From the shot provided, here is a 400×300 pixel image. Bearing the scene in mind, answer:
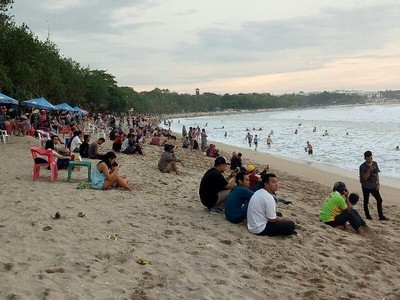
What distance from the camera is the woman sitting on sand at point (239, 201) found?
713 centimetres

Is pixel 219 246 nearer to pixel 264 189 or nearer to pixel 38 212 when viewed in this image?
pixel 264 189

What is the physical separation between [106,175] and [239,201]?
3282 mm

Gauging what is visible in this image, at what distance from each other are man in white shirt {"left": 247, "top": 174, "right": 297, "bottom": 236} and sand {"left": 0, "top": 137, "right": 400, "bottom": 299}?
0.15 m

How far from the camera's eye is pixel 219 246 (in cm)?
604

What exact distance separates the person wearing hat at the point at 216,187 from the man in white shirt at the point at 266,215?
120cm

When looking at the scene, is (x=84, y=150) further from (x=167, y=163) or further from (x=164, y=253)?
(x=164, y=253)

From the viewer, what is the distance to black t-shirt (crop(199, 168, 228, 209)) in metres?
7.91

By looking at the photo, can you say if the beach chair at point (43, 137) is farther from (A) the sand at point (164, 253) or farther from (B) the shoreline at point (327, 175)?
(B) the shoreline at point (327, 175)

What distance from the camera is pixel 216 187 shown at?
26.0 feet

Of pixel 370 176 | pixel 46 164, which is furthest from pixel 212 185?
pixel 46 164

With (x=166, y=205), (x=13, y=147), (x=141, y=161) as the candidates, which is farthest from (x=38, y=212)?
(x=13, y=147)

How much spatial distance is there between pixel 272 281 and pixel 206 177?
3137 mm

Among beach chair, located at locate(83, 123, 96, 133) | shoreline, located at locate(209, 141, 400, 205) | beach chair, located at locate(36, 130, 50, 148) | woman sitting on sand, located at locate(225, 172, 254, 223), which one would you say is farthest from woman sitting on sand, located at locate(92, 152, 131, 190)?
beach chair, located at locate(83, 123, 96, 133)

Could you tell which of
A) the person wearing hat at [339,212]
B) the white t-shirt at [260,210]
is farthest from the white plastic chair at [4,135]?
the person wearing hat at [339,212]
